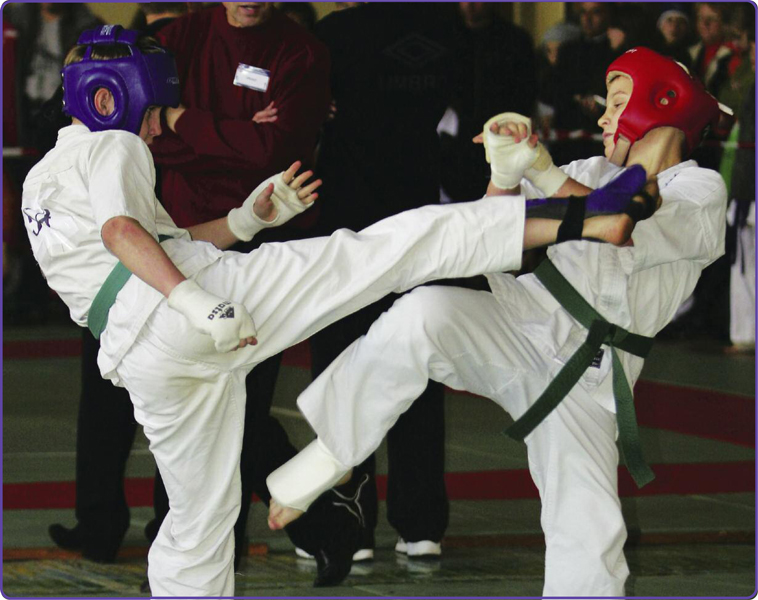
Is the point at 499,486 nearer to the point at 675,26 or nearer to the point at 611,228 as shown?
the point at 611,228

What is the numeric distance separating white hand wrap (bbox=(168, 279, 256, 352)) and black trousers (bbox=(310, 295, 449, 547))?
5.37 feet

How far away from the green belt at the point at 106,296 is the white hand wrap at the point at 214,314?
28cm

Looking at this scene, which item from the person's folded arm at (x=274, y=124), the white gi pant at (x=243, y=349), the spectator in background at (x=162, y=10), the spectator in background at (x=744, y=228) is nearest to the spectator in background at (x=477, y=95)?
the person's folded arm at (x=274, y=124)

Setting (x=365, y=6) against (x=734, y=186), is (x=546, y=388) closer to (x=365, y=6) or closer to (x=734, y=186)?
(x=365, y=6)

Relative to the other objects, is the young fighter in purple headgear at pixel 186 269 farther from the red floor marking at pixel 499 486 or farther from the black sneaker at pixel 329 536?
the red floor marking at pixel 499 486

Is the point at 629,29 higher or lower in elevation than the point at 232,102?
lower

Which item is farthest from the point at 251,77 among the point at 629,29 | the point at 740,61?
the point at 629,29

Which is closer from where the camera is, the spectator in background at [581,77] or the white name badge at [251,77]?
the white name badge at [251,77]

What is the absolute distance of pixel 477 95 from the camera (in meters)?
5.36

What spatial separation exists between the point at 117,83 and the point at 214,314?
2.76ft

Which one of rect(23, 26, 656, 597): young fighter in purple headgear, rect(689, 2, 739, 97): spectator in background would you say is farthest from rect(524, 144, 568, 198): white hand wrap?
rect(689, 2, 739, 97): spectator in background

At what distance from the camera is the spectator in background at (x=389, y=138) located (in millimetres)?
4980

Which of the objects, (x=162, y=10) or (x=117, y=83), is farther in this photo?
(x=162, y=10)

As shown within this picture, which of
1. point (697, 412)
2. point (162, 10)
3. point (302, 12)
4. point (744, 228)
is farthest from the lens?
point (744, 228)
